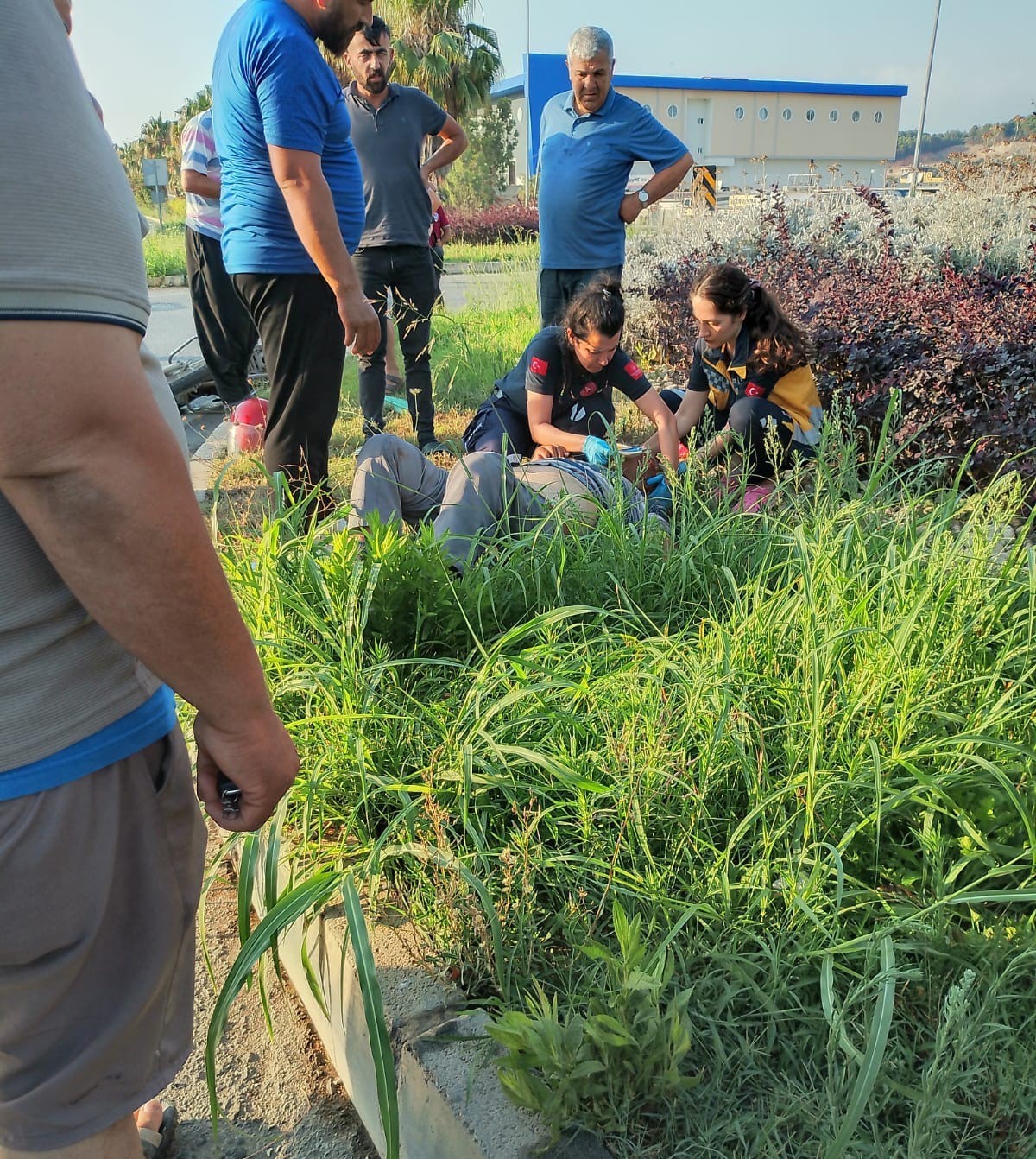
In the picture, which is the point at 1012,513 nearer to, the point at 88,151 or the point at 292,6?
the point at 88,151

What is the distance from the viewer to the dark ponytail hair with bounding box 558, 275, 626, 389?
3.80 metres

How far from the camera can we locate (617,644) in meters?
2.29

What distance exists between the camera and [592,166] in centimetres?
503

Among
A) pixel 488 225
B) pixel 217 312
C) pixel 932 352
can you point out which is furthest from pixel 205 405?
pixel 488 225

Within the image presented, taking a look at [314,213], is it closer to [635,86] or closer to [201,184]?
[201,184]

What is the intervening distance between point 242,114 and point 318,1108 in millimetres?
2822

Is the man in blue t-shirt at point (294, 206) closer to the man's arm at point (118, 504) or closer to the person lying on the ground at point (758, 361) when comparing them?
the person lying on the ground at point (758, 361)

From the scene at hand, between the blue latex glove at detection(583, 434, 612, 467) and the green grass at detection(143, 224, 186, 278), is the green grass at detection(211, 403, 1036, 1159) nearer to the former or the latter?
the blue latex glove at detection(583, 434, 612, 467)

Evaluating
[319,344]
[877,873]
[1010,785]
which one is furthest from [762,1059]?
[319,344]

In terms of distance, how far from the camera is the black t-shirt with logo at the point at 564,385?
3.92 m

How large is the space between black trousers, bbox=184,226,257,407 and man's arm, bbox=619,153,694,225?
6.99 ft

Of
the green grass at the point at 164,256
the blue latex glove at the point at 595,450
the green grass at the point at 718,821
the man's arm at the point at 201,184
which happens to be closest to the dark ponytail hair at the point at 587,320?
the blue latex glove at the point at 595,450

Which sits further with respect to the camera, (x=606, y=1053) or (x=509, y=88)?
(x=509, y=88)

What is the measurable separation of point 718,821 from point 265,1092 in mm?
979
